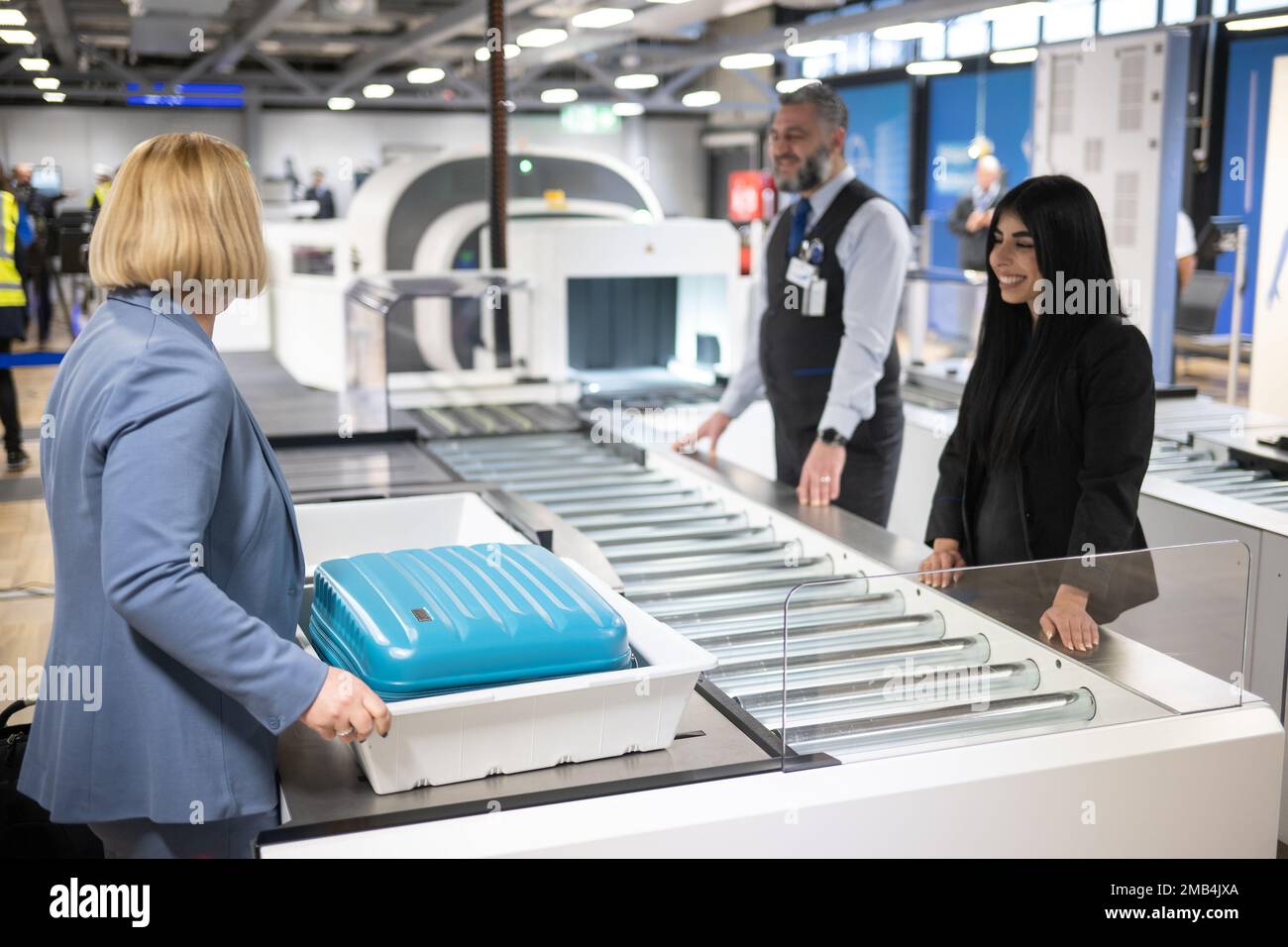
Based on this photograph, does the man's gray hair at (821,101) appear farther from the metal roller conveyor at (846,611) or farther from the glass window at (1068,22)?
the glass window at (1068,22)

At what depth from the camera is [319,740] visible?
1.85m

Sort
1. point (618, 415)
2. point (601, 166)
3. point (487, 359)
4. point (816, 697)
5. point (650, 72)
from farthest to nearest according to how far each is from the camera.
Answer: point (650, 72)
point (601, 166)
point (487, 359)
point (618, 415)
point (816, 697)

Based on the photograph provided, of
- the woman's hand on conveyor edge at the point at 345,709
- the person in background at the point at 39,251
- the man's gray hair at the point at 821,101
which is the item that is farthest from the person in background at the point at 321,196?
the woman's hand on conveyor edge at the point at 345,709

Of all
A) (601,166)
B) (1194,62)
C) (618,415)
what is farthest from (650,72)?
(618,415)

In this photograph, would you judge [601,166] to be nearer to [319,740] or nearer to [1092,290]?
[1092,290]

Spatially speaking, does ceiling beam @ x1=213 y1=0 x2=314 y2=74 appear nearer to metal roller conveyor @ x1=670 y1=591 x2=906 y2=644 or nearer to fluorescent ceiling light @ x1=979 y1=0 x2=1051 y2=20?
fluorescent ceiling light @ x1=979 y1=0 x2=1051 y2=20

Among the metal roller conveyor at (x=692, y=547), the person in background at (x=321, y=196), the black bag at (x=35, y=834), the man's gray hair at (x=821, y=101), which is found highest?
the person in background at (x=321, y=196)

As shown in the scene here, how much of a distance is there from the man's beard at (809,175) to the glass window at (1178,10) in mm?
10557

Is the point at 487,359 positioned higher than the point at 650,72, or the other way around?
the point at 650,72

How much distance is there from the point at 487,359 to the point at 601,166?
2.65 meters

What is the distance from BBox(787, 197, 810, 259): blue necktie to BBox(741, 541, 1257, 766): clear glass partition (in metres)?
1.83

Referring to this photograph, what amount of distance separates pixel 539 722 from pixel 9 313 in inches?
262

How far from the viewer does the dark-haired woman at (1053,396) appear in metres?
2.39

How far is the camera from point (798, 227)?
3.74 meters
